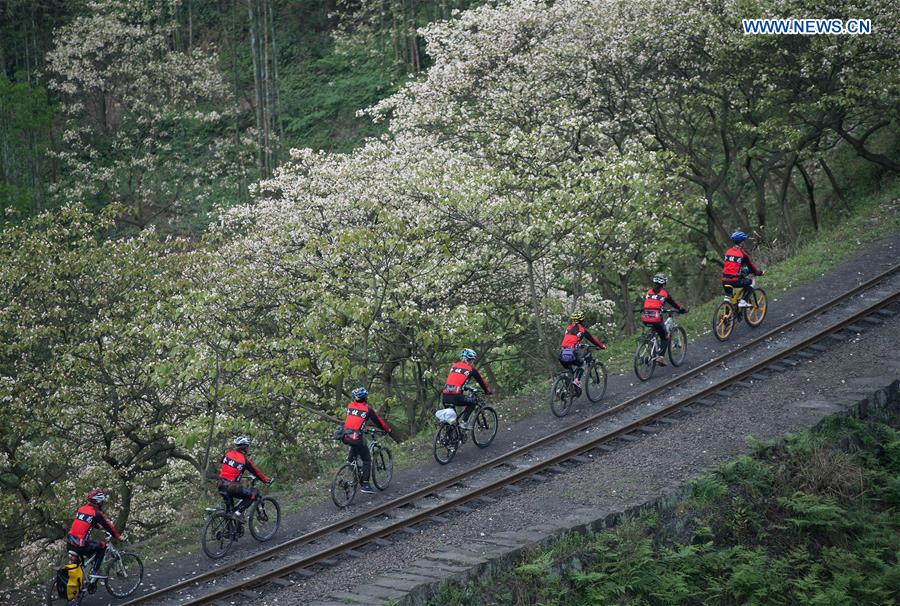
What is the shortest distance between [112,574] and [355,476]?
13.7ft

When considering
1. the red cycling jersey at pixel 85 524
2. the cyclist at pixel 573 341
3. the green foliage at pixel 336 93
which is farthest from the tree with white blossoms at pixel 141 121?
the red cycling jersey at pixel 85 524

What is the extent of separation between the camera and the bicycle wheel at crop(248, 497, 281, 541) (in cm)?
1438

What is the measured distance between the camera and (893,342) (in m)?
17.5

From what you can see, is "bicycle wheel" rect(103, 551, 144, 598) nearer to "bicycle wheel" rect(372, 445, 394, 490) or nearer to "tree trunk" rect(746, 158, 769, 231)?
"bicycle wheel" rect(372, 445, 394, 490)

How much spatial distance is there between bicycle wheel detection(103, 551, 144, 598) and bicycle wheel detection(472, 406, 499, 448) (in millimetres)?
6364

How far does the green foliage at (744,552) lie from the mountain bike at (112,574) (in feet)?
18.1

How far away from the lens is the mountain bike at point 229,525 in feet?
46.0

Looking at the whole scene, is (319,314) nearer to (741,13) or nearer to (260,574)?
(260,574)

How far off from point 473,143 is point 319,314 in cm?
889

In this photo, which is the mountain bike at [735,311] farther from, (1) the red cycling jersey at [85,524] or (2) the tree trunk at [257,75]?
(2) the tree trunk at [257,75]

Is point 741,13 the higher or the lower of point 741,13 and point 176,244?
the higher

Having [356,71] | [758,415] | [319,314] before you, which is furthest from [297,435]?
[356,71]

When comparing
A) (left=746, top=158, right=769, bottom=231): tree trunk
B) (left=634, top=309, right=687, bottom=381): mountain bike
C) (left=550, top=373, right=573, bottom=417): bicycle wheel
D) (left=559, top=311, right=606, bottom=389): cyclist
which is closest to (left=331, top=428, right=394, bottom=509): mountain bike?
(left=550, top=373, right=573, bottom=417): bicycle wheel

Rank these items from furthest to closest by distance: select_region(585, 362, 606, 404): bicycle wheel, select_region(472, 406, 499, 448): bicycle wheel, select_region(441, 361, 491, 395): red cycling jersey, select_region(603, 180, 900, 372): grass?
1. select_region(603, 180, 900, 372): grass
2. select_region(585, 362, 606, 404): bicycle wheel
3. select_region(472, 406, 499, 448): bicycle wheel
4. select_region(441, 361, 491, 395): red cycling jersey
